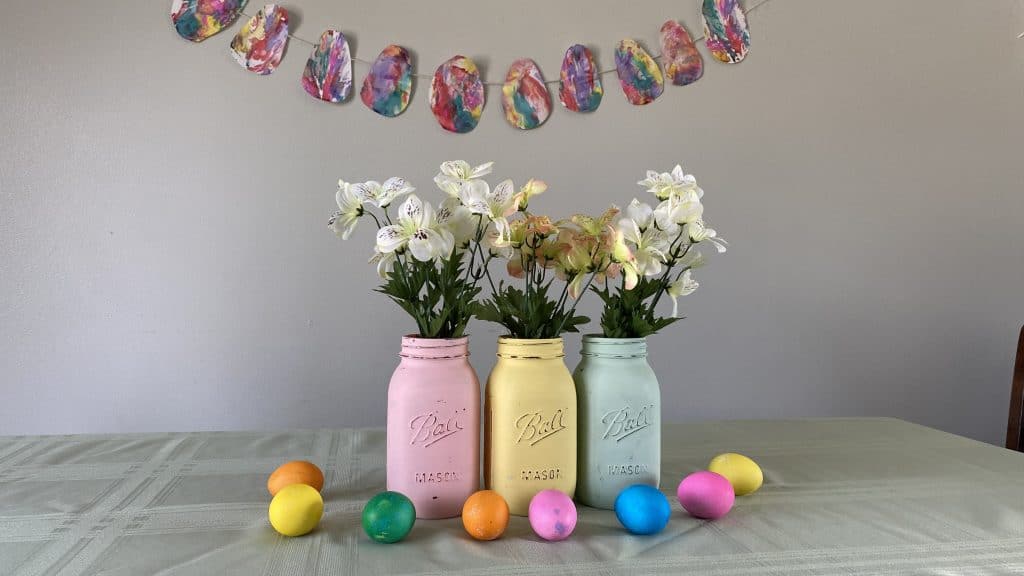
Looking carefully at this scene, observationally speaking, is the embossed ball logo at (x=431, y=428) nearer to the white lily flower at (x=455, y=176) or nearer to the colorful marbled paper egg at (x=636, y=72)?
the white lily flower at (x=455, y=176)

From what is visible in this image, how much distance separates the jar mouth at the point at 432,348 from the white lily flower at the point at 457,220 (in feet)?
0.39

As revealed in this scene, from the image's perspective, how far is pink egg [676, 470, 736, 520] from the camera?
80cm

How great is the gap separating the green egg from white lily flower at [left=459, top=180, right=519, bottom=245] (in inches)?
11.7

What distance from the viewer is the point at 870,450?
45.4 inches

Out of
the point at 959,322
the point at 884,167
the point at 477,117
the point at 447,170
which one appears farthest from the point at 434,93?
the point at 959,322

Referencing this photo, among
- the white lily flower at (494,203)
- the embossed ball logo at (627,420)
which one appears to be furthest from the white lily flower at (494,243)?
the embossed ball logo at (627,420)

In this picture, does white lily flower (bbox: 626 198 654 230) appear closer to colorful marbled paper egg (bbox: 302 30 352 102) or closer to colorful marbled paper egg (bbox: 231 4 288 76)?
colorful marbled paper egg (bbox: 302 30 352 102)

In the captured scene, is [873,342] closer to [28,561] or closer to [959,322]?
[959,322]

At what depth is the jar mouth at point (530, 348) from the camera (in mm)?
835

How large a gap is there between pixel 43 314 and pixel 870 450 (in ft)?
5.79

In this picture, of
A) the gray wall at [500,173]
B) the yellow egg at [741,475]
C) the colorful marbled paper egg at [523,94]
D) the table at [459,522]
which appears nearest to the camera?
the table at [459,522]

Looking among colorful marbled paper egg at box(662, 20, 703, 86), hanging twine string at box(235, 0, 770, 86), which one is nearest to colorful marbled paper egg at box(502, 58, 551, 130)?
hanging twine string at box(235, 0, 770, 86)

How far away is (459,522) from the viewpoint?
2.66 feet

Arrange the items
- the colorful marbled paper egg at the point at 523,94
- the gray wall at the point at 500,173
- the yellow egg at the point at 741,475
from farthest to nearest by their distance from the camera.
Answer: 1. the colorful marbled paper egg at the point at 523,94
2. the gray wall at the point at 500,173
3. the yellow egg at the point at 741,475
